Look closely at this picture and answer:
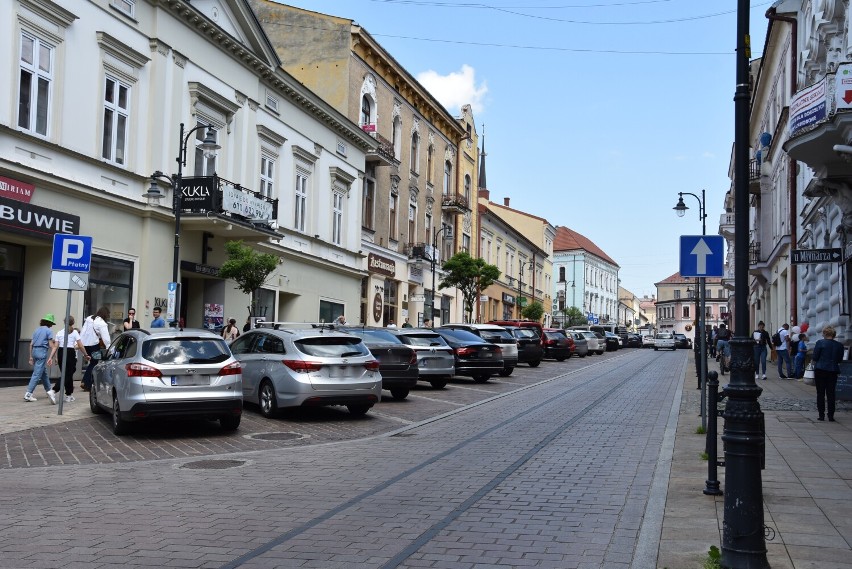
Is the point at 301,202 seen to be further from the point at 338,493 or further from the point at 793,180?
the point at 338,493

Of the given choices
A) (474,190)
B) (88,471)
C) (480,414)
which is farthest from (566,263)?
(88,471)

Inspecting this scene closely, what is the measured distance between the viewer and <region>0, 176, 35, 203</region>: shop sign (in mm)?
17047

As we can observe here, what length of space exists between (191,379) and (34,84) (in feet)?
32.0

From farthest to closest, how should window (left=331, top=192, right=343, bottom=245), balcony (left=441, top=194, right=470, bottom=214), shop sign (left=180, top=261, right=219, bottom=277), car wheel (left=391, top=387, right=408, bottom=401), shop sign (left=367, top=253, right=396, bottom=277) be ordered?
balcony (left=441, top=194, right=470, bottom=214) < shop sign (left=367, top=253, right=396, bottom=277) < window (left=331, top=192, right=343, bottom=245) < shop sign (left=180, top=261, right=219, bottom=277) < car wheel (left=391, top=387, right=408, bottom=401)

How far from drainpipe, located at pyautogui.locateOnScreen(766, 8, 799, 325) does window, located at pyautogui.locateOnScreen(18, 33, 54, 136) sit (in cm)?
2291

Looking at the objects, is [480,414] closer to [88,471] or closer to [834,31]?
[88,471]

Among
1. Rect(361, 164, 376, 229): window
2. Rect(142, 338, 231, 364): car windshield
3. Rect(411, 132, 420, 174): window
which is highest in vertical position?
Rect(411, 132, 420, 174): window

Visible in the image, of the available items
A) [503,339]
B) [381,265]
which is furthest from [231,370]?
[381,265]

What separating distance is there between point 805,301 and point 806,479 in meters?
20.1

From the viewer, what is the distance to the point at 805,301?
27375 mm

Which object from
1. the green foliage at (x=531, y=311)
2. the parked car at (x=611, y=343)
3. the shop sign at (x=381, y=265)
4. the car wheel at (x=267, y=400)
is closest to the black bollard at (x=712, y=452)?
the car wheel at (x=267, y=400)

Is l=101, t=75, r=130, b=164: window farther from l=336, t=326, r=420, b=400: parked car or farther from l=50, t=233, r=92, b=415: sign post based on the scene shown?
l=336, t=326, r=420, b=400: parked car

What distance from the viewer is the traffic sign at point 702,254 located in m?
11.1

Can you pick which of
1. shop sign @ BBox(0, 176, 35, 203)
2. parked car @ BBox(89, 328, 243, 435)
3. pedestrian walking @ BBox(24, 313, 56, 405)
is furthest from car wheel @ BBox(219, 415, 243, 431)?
shop sign @ BBox(0, 176, 35, 203)
